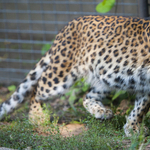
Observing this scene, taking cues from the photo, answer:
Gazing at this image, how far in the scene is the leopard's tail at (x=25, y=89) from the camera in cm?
370

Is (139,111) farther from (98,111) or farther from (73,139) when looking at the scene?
(73,139)

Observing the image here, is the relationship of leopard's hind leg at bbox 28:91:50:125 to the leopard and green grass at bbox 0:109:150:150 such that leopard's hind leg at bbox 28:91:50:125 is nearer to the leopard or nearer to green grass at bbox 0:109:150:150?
the leopard

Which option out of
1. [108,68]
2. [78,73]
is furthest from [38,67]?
[108,68]

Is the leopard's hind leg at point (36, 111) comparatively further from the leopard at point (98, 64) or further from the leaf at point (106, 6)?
the leaf at point (106, 6)

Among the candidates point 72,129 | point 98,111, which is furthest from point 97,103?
point 72,129

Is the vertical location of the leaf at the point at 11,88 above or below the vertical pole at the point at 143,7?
below

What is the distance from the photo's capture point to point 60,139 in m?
2.64

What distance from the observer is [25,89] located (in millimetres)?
3752

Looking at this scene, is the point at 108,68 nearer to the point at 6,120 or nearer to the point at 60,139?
the point at 60,139

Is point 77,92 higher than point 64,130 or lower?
higher

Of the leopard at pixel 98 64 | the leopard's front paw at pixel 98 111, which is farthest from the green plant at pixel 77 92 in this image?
the leopard's front paw at pixel 98 111

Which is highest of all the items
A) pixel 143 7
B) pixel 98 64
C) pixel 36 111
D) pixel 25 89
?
pixel 143 7

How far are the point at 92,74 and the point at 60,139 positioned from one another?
1109mm

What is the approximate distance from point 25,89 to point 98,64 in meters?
1.06
